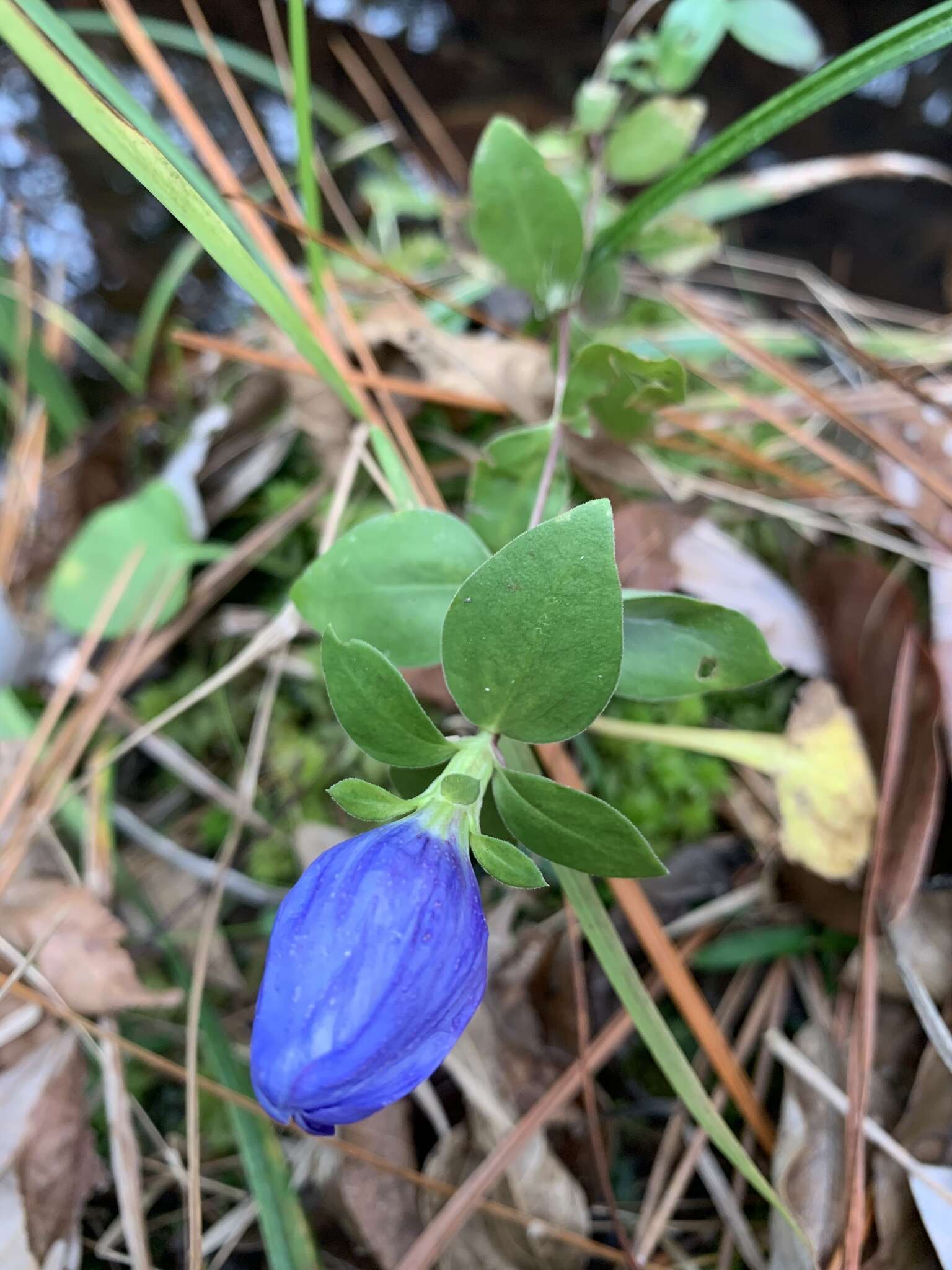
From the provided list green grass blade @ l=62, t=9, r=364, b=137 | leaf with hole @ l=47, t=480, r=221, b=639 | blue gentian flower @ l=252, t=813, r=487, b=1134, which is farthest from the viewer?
green grass blade @ l=62, t=9, r=364, b=137

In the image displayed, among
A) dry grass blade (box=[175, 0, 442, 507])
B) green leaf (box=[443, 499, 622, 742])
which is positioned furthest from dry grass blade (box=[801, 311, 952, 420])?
green leaf (box=[443, 499, 622, 742])

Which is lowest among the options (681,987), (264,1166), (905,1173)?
(905,1173)

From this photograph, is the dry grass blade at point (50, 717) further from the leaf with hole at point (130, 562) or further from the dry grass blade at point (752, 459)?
the dry grass blade at point (752, 459)

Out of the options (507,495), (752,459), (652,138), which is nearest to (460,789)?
(507,495)

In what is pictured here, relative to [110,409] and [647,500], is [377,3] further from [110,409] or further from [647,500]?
[647,500]

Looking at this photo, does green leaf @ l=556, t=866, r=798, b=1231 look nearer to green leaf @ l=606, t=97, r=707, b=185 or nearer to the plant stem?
the plant stem

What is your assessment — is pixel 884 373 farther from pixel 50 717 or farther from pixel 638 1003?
pixel 50 717

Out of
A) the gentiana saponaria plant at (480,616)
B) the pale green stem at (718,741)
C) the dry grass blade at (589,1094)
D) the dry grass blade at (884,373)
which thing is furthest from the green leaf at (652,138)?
the dry grass blade at (589,1094)
